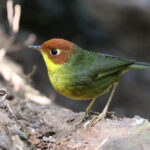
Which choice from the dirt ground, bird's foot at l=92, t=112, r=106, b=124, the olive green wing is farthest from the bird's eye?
bird's foot at l=92, t=112, r=106, b=124

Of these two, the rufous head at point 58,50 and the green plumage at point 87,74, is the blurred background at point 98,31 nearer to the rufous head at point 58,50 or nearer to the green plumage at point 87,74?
the green plumage at point 87,74

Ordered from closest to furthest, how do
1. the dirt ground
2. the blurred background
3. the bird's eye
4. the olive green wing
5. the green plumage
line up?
the dirt ground
the green plumage
the bird's eye
the olive green wing
the blurred background

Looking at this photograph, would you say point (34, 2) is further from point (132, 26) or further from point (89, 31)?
point (132, 26)

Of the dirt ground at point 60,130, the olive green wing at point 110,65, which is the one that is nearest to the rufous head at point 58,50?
the olive green wing at point 110,65

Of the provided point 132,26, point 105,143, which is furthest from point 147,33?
point 105,143

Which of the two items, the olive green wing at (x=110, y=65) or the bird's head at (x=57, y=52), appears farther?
the olive green wing at (x=110, y=65)

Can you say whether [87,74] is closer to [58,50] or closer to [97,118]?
[58,50]

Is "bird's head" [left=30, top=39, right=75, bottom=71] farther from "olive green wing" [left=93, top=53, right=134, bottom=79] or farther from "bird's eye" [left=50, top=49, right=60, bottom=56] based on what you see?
"olive green wing" [left=93, top=53, right=134, bottom=79]
